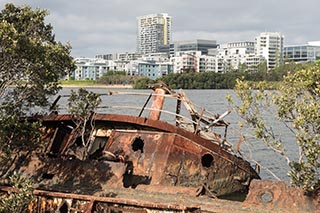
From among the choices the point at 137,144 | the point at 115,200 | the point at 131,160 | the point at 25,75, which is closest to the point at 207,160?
the point at 137,144

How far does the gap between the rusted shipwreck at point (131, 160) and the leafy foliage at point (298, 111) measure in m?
1.55

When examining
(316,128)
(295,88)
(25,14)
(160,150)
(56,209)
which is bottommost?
(56,209)

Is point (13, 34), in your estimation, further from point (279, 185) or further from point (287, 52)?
point (287, 52)

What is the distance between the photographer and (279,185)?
8.33 m

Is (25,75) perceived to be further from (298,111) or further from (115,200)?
(298,111)

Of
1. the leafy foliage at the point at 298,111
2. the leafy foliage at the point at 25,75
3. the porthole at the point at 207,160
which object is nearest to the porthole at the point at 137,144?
the porthole at the point at 207,160

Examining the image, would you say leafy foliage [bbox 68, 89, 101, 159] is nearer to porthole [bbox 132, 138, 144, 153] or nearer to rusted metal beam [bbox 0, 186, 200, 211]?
porthole [bbox 132, 138, 144, 153]

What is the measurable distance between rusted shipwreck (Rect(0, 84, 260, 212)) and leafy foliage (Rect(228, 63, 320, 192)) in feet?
5.10

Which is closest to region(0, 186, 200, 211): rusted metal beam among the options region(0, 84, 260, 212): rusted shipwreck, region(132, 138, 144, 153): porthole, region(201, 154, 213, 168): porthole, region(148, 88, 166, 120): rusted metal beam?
region(0, 84, 260, 212): rusted shipwreck

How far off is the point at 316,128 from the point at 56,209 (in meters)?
4.59

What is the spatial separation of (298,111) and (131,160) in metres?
3.75

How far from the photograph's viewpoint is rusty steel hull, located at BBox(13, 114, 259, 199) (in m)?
9.36

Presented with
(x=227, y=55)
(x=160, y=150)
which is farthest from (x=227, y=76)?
(x=227, y=55)

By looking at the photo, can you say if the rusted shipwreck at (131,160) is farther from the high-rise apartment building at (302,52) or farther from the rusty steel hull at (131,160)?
the high-rise apartment building at (302,52)
